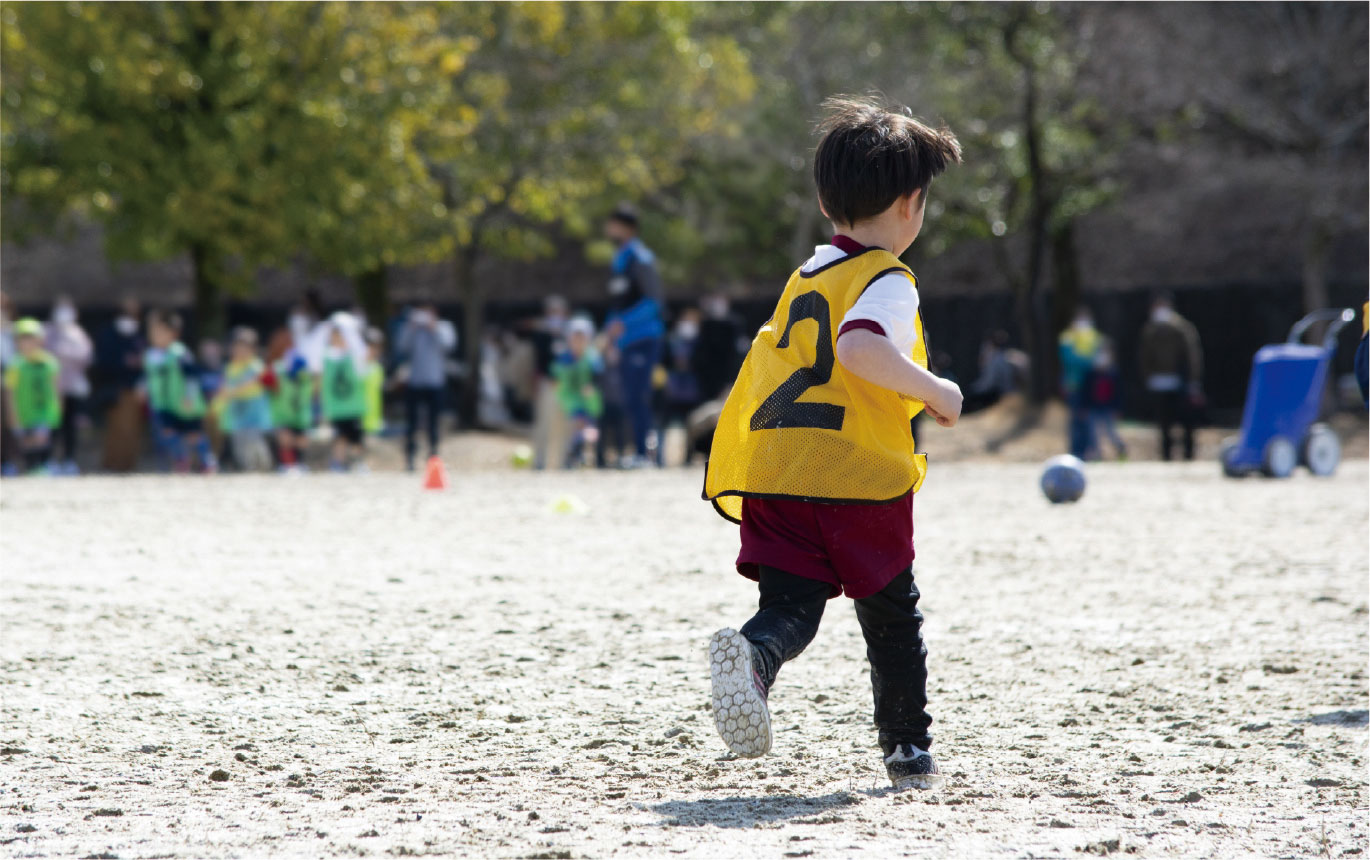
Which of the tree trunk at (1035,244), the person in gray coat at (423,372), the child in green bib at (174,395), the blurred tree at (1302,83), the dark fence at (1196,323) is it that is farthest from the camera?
the dark fence at (1196,323)

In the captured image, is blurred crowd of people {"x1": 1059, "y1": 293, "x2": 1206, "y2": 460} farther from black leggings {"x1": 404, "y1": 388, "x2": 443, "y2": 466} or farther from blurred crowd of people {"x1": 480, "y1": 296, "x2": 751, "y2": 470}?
black leggings {"x1": 404, "y1": 388, "x2": 443, "y2": 466}

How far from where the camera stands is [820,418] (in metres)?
3.64

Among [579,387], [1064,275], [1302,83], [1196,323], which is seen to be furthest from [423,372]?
[1196,323]

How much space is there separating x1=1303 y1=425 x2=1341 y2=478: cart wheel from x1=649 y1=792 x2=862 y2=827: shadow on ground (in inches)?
456

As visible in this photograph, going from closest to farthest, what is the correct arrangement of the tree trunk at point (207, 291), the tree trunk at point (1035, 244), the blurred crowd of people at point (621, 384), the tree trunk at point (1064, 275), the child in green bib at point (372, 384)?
the blurred crowd of people at point (621, 384)
the child in green bib at point (372, 384)
the tree trunk at point (207, 291)
the tree trunk at point (1035, 244)
the tree trunk at point (1064, 275)

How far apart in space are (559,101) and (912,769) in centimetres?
2347

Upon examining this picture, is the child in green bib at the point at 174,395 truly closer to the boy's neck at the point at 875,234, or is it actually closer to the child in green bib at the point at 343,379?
the child in green bib at the point at 343,379

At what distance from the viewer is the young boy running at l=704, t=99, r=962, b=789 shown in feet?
11.8

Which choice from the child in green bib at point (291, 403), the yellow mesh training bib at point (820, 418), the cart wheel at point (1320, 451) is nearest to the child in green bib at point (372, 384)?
the child in green bib at point (291, 403)

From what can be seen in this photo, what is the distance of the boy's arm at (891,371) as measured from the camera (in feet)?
11.4

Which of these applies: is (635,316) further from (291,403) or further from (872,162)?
(872,162)

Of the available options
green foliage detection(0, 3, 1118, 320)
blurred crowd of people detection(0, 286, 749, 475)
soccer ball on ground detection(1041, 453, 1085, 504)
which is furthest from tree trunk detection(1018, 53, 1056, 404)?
soccer ball on ground detection(1041, 453, 1085, 504)

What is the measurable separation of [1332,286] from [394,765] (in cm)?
2663

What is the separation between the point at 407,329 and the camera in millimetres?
16922
